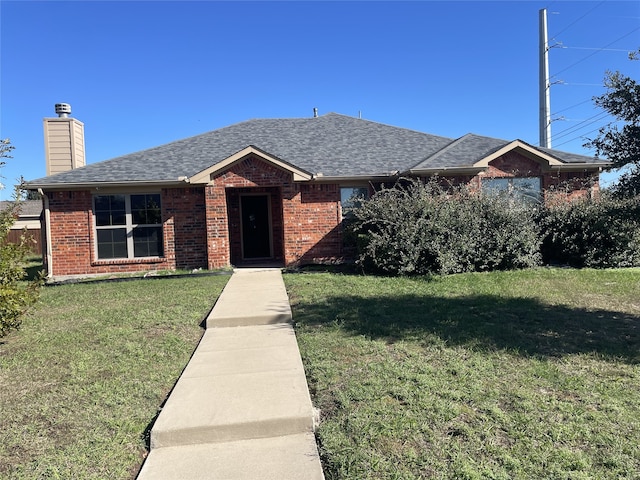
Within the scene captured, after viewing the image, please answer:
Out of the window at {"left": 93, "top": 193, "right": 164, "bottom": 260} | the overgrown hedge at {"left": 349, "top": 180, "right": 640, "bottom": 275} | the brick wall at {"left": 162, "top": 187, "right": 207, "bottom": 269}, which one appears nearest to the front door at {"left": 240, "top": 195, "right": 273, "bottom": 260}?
the brick wall at {"left": 162, "top": 187, "right": 207, "bottom": 269}

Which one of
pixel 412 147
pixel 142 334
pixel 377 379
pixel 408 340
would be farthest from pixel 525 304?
pixel 412 147

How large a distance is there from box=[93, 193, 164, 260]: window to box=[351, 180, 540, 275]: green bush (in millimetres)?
6344

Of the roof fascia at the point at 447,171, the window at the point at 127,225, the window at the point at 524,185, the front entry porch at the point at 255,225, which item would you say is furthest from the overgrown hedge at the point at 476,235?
the window at the point at 127,225

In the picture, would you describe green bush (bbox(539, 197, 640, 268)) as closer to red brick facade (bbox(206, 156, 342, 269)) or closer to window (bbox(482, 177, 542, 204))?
window (bbox(482, 177, 542, 204))

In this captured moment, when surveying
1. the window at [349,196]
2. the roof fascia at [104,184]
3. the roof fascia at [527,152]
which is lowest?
the window at [349,196]

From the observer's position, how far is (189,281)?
10961mm

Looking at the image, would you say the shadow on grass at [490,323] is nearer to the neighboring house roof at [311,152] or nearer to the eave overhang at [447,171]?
the eave overhang at [447,171]

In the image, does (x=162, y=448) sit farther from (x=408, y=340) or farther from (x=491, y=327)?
(x=491, y=327)

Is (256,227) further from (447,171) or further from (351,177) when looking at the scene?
(447,171)

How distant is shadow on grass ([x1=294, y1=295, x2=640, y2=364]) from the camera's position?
5332mm

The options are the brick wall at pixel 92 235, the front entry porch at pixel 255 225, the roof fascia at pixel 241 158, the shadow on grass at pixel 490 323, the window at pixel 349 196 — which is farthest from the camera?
the front entry porch at pixel 255 225

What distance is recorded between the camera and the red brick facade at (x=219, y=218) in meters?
12.7

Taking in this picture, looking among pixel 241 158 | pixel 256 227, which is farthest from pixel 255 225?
pixel 241 158

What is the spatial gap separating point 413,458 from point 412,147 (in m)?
Answer: 13.8
